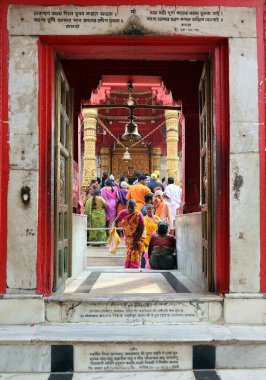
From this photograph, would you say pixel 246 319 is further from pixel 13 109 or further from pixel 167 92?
pixel 167 92

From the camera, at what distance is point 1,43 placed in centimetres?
366

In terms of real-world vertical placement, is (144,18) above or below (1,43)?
above

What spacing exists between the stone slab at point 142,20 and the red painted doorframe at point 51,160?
0.08m

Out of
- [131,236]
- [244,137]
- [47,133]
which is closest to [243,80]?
[244,137]

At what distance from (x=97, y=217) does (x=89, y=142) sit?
20.5ft

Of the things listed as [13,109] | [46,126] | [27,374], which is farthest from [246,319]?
[13,109]

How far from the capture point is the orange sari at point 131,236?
21.4 ft

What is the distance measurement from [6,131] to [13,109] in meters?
0.21

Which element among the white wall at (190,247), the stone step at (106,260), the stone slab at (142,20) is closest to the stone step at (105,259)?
the stone step at (106,260)

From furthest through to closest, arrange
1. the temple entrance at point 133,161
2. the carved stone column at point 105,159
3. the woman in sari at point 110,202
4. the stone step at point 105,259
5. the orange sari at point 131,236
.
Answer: the carved stone column at point 105,159 → the temple entrance at point 133,161 → the woman in sari at point 110,202 → the stone step at point 105,259 → the orange sari at point 131,236

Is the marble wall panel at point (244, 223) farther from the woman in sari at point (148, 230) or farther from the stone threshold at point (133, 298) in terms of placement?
the woman in sari at point (148, 230)

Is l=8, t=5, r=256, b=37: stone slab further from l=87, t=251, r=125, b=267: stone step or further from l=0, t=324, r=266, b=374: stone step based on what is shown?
l=87, t=251, r=125, b=267: stone step

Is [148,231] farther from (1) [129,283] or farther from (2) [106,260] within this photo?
(1) [129,283]

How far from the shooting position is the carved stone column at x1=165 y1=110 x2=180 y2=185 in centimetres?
1533
